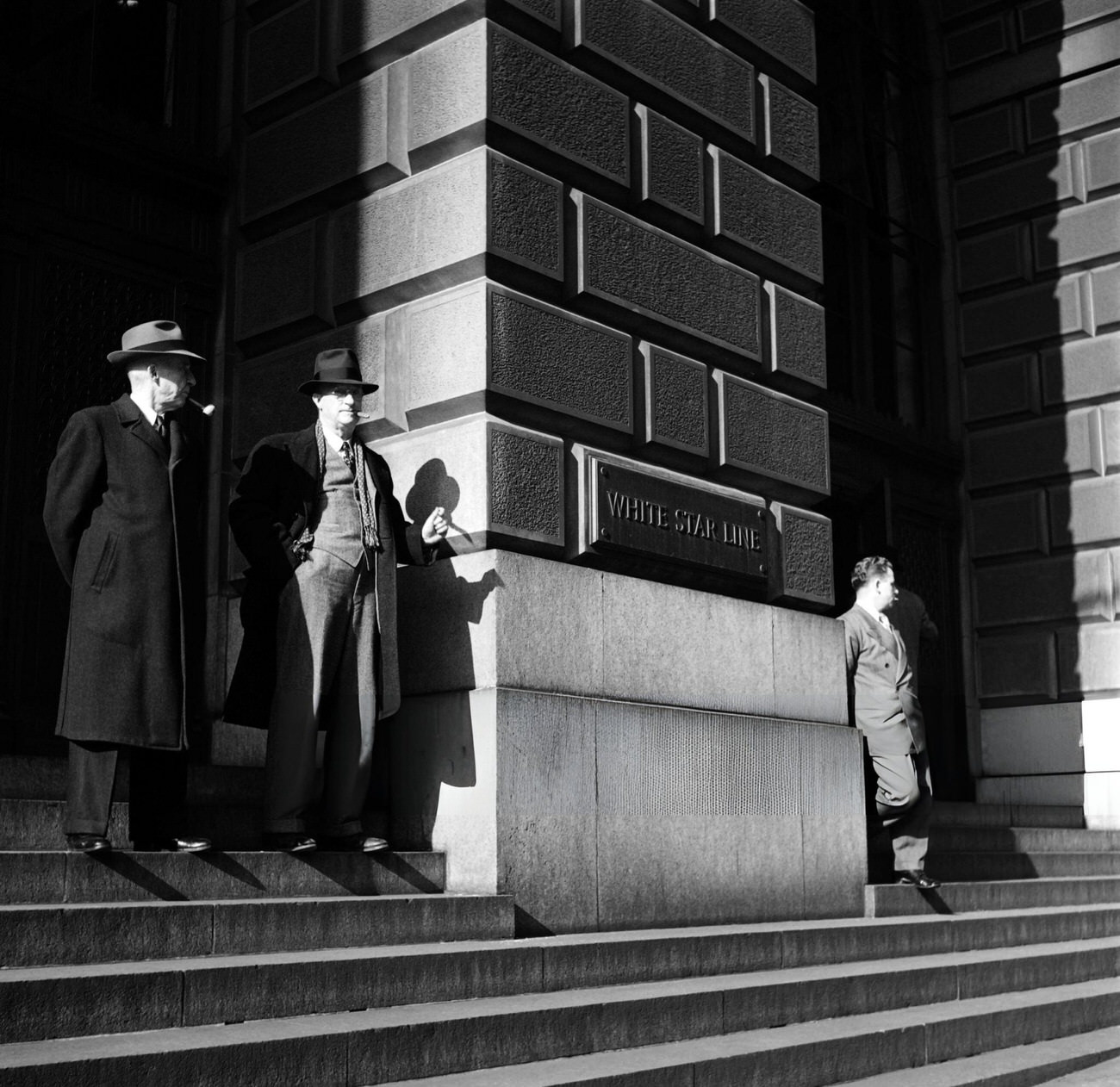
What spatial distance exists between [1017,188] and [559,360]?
8974mm

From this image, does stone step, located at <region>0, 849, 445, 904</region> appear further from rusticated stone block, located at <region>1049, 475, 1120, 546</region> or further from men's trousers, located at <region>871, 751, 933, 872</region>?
rusticated stone block, located at <region>1049, 475, 1120, 546</region>

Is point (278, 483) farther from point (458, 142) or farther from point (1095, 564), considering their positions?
point (1095, 564)

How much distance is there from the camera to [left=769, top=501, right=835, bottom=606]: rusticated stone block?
32.4 ft

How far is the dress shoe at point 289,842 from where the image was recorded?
688 centimetres

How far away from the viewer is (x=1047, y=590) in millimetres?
15180

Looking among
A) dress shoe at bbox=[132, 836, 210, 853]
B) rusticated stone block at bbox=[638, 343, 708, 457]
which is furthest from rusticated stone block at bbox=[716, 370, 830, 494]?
dress shoe at bbox=[132, 836, 210, 853]

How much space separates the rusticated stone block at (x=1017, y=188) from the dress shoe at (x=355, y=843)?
1108 centimetres

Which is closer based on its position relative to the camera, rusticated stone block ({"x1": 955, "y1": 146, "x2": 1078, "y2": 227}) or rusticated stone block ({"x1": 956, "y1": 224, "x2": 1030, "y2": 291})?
rusticated stone block ({"x1": 955, "y1": 146, "x2": 1078, "y2": 227})

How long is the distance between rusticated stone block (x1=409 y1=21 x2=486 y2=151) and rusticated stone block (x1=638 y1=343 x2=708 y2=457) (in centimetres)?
167

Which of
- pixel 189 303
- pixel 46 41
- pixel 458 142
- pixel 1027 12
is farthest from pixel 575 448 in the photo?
pixel 1027 12

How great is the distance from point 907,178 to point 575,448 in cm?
882

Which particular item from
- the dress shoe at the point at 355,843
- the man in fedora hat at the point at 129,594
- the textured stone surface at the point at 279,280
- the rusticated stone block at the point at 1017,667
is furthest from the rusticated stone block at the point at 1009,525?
the man in fedora hat at the point at 129,594

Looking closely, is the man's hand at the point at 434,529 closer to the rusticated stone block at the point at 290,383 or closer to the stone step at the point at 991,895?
the rusticated stone block at the point at 290,383

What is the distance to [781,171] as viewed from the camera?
10484 millimetres
